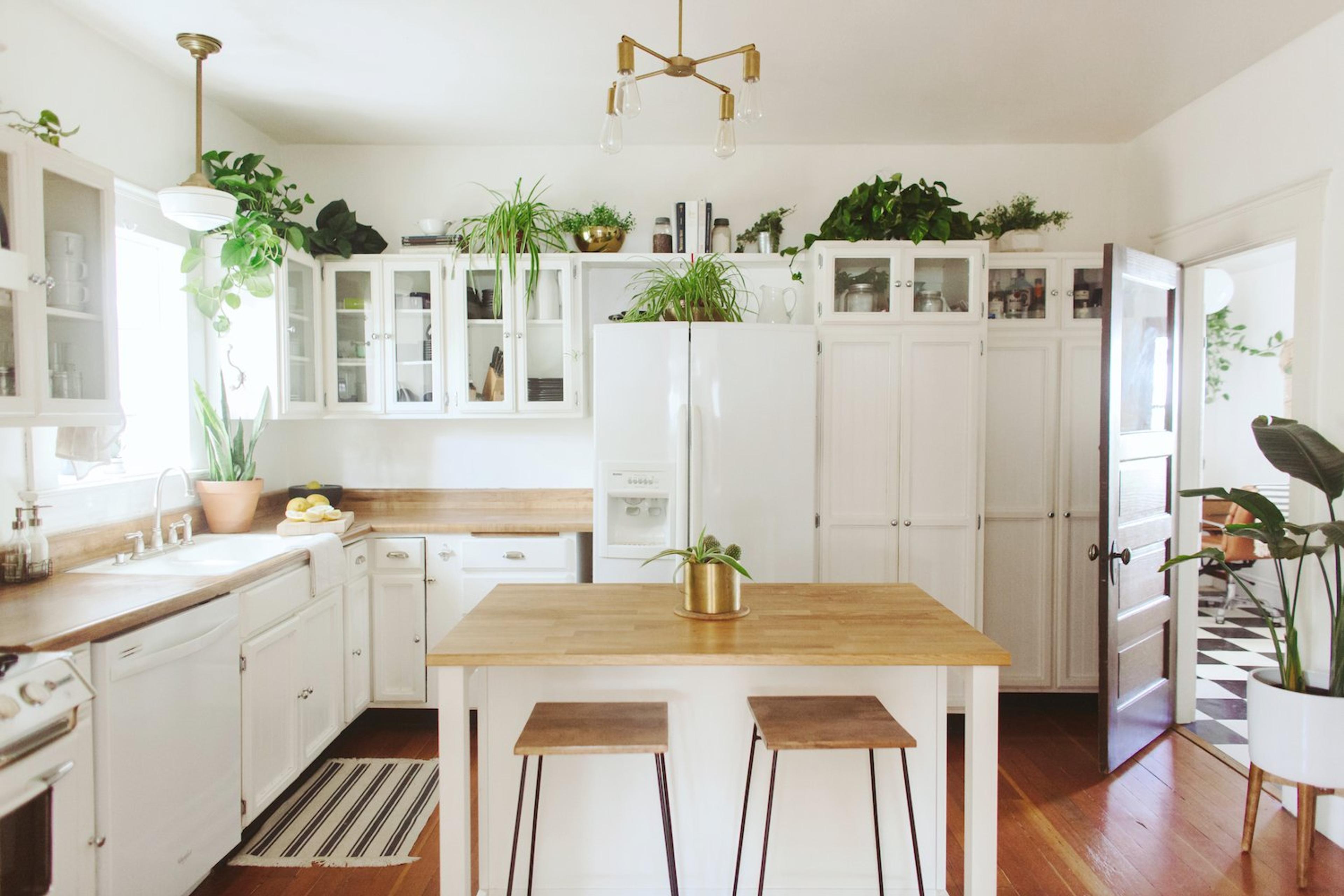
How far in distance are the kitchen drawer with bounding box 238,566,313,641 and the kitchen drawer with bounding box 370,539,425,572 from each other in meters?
0.57

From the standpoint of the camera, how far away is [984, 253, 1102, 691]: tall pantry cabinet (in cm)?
348

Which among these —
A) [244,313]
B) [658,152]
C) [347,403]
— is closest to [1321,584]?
[658,152]

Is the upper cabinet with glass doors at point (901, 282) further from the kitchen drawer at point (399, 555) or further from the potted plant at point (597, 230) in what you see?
the kitchen drawer at point (399, 555)

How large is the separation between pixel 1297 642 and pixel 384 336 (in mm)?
3866

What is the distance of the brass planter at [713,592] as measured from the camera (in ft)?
6.43

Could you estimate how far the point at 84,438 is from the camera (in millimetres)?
2451

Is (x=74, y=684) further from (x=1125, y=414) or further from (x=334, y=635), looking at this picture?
(x=1125, y=414)

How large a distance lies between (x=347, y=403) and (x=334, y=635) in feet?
3.80

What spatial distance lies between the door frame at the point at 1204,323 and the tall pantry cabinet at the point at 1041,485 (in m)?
0.35

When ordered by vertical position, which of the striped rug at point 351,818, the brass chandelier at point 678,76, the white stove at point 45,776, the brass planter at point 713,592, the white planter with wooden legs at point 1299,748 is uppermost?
the brass chandelier at point 678,76

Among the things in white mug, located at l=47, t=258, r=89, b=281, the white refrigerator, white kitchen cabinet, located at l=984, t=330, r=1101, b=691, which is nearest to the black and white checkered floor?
white kitchen cabinet, located at l=984, t=330, r=1101, b=691

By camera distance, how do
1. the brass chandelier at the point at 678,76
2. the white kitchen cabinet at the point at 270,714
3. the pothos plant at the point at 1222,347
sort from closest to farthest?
the brass chandelier at the point at 678,76
the white kitchen cabinet at the point at 270,714
the pothos plant at the point at 1222,347

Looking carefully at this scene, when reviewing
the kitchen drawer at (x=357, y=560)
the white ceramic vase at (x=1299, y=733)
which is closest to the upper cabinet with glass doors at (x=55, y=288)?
the kitchen drawer at (x=357, y=560)

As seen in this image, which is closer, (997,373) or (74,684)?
(74,684)
